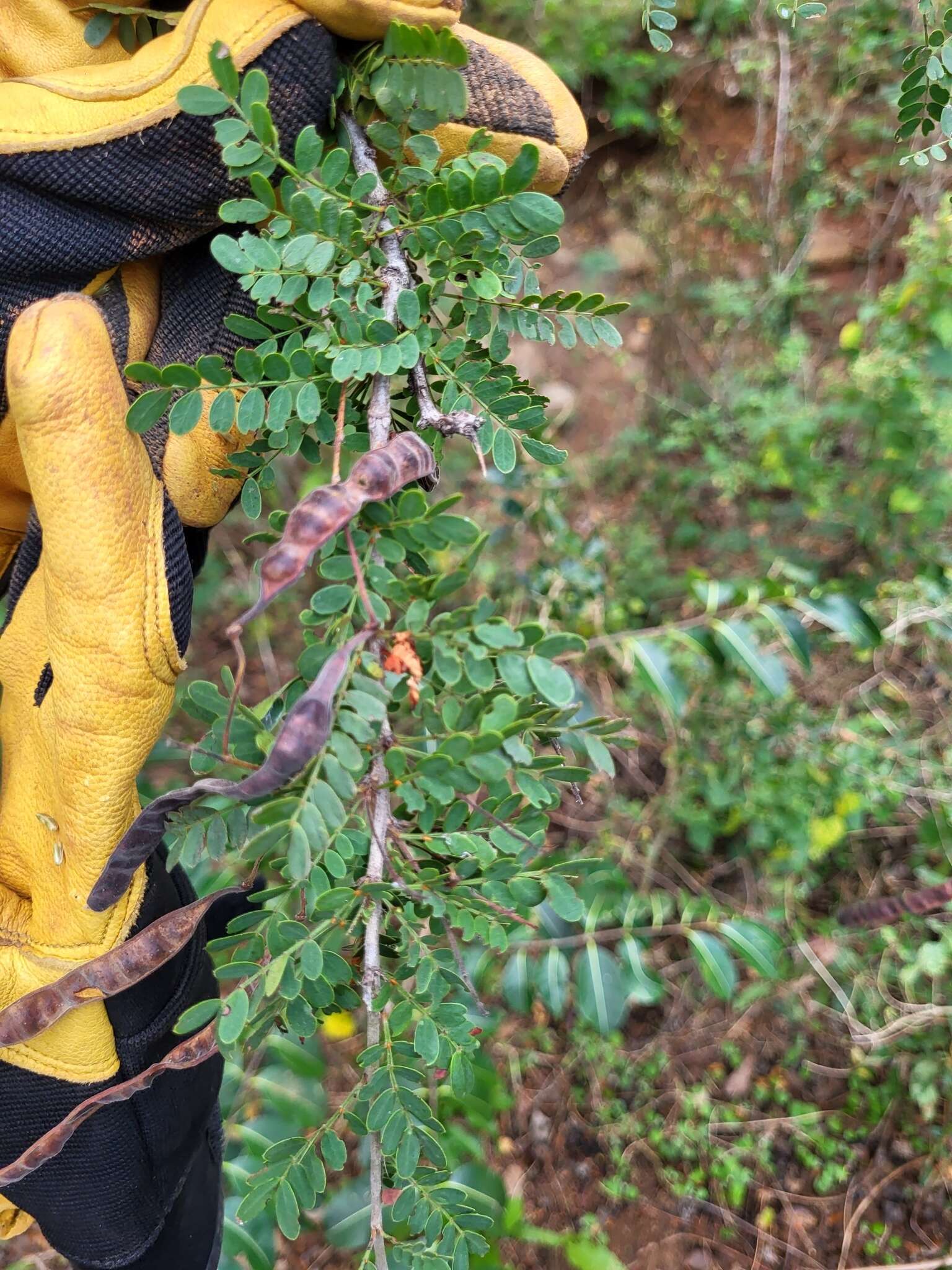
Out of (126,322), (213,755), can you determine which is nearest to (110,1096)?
(213,755)

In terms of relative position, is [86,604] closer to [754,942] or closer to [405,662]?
[405,662]

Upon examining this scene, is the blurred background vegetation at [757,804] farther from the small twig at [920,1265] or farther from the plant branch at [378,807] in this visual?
the plant branch at [378,807]

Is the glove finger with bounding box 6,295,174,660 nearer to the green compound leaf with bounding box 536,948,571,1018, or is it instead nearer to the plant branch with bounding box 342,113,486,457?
the plant branch with bounding box 342,113,486,457

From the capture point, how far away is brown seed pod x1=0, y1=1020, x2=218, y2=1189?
0.77m

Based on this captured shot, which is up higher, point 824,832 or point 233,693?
point 233,693

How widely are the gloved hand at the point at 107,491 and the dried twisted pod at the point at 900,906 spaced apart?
1417mm

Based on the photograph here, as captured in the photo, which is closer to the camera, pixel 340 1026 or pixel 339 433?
pixel 339 433

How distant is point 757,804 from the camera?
2201mm

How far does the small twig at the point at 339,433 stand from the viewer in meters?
0.61

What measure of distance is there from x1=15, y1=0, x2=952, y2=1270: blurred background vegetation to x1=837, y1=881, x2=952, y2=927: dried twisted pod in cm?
16

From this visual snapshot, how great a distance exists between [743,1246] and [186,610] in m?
2.09

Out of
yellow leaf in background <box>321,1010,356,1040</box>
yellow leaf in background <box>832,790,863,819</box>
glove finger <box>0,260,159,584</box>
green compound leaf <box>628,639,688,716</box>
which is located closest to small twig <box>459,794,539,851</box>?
glove finger <box>0,260,159,584</box>

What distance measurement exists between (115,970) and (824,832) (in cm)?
178

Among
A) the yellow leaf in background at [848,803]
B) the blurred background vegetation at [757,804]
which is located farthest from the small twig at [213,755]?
the yellow leaf in background at [848,803]
